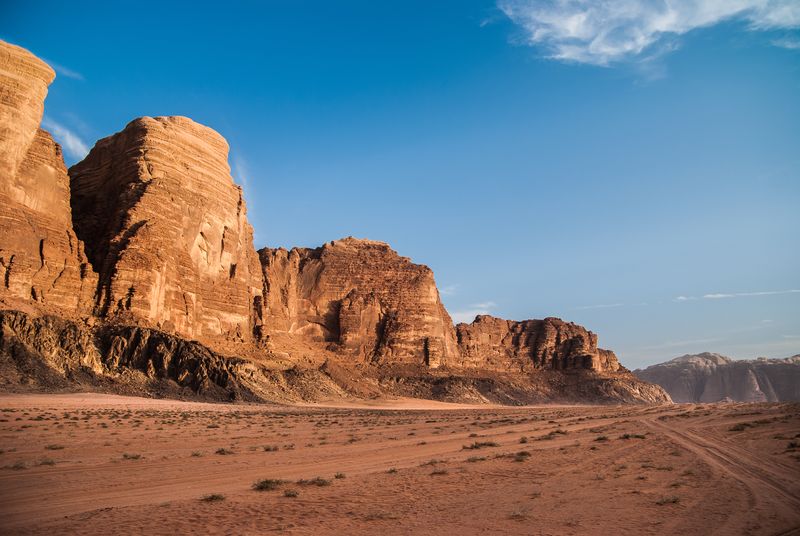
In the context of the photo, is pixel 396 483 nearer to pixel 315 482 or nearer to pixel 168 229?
pixel 315 482

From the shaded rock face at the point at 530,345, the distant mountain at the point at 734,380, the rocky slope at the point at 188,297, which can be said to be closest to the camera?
the rocky slope at the point at 188,297

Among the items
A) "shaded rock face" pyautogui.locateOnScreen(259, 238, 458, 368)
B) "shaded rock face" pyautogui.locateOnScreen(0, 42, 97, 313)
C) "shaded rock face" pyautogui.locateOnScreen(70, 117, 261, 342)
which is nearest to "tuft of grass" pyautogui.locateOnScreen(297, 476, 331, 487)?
"shaded rock face" pyautogui.locateOnScreen(0, 42, 97, 313)

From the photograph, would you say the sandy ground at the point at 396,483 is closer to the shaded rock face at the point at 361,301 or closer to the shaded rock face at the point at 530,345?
the shaded rock face at the point at 361,301

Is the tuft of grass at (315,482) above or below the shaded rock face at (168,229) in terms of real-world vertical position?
below

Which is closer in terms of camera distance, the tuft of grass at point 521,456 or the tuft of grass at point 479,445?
the tuft of grass at point 521,456

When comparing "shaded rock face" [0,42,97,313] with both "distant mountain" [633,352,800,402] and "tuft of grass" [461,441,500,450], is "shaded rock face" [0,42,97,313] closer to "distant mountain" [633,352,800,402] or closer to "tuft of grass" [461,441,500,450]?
"tuft of grass" [461,441,500,450]

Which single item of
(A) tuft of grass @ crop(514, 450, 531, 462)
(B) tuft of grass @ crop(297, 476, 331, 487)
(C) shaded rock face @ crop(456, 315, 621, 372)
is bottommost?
(B) tuft of grass @ crop(297, 476, 331, 487)

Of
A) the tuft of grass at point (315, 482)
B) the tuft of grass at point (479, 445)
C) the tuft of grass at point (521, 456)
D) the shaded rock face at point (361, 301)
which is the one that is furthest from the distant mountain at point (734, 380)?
the tuft of grass at point (315, 482)
